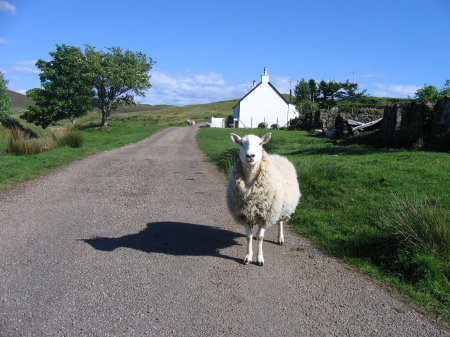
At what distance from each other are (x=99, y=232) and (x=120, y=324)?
299cm

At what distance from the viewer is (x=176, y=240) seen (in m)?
5.88

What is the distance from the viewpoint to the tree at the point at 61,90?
1563 inches

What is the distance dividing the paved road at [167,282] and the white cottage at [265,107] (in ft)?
170

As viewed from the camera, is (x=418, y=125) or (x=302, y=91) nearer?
(x=418, y=125)

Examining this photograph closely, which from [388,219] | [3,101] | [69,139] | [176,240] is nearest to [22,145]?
[69,139]

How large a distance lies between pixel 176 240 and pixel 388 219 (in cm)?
339

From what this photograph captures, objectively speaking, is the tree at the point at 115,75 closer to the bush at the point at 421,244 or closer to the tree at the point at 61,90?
the tree at the point at 61,90

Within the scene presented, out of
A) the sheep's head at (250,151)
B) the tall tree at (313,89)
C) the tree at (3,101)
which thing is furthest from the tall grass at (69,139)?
the tall tree at (313,89)

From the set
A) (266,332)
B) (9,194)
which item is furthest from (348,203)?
(9,194)

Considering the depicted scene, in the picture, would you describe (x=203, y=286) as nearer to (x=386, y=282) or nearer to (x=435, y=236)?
(x=386, y=282)

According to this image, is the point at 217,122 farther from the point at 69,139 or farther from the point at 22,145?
the point at 22,145

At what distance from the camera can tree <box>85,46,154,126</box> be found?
39.7 metres

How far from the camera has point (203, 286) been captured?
429 centimetres

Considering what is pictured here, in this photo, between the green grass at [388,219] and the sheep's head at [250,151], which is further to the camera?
the sheep's head at [250,151]
